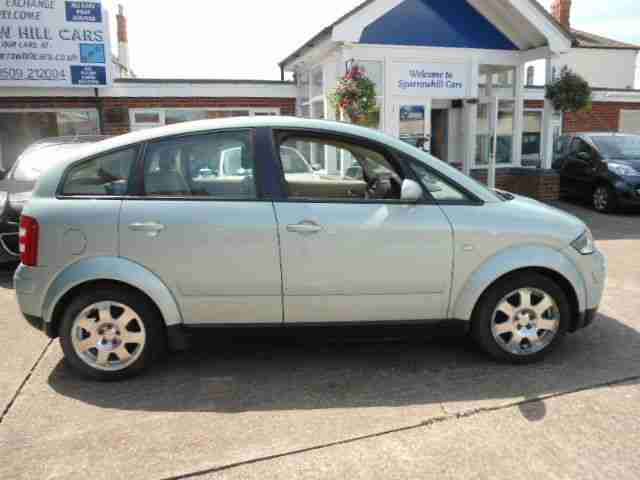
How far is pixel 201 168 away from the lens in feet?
11.7

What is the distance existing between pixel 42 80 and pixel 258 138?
10.8 metres

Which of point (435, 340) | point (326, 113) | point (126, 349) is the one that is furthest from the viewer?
point (326, 113)

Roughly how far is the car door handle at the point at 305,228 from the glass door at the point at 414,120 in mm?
7472

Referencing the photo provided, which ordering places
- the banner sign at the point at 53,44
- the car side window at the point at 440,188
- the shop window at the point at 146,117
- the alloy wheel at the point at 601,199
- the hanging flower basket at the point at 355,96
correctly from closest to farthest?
the car side window at the point at 440,188, the hanging flower basket at the point at 355,96, the alloy wheel at the point at 601,199, the banner sign at the point at 53,44, the shop window at the point at 146,117

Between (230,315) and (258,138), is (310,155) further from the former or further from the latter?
(230,315)

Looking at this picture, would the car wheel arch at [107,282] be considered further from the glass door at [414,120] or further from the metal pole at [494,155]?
the metal pole at [494,155]

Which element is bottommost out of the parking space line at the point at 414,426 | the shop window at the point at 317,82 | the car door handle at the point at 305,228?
the parking space line at the point at 414,426

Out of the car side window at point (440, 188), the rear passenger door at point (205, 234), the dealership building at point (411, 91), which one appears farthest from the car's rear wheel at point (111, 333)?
the dealership building at point (411, 91)

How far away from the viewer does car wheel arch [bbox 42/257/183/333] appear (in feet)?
10.9

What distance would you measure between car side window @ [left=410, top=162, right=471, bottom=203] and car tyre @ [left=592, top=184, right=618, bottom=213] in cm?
800

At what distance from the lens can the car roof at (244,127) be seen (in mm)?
3502

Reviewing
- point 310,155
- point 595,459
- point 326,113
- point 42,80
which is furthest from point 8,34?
point 595,459

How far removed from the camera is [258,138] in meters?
3.52

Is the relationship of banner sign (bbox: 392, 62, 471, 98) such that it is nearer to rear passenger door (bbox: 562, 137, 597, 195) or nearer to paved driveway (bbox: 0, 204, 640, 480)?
rear passenger door (bbox: 562, 137, 597, 195)
